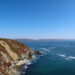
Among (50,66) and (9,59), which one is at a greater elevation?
(9,59)

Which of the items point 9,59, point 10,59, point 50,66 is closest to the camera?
point 50,66

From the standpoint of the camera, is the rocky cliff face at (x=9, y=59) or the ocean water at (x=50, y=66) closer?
the rocky cliff face at (x=9, y=59)

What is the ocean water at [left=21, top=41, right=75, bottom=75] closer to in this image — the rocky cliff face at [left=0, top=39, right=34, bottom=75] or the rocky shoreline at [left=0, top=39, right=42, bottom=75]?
the rocky shoreline at [left=0, top=39, right=42, bottom=75]

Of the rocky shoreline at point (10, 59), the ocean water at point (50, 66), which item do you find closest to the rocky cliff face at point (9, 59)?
the rocky shoreline at point (10, 59)

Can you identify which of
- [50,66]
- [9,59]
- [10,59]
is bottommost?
[50,66]

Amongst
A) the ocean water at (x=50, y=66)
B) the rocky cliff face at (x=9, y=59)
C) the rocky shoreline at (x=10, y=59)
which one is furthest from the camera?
the ocean water at (x=50, y=66)

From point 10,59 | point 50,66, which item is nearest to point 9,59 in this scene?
point 10,59

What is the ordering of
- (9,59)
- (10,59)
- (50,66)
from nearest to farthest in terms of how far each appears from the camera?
(50,66) → (9,59) → (10,59)

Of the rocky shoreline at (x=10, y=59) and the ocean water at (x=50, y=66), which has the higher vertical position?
the rocky shoreline at (x=10, y=59)

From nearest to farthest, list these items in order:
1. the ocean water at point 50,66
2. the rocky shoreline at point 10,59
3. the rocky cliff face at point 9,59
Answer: the rocky cliff face at point 9,59, the rocky shoreline at point 10,59, the ocean water at point 50,66

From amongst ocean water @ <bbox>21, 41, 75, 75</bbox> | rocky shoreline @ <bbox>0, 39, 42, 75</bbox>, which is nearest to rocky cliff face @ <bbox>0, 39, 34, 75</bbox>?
rocky shoreline @ <bbox>0, 39, 42, 75</bbox>

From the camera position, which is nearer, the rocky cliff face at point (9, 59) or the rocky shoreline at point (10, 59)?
the rocky cliff face at point (9, 59)

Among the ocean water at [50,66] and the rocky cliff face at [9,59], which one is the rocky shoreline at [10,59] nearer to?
the rocky cliff face at [9,59]

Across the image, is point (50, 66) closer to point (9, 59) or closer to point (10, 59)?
point (10, 59)
